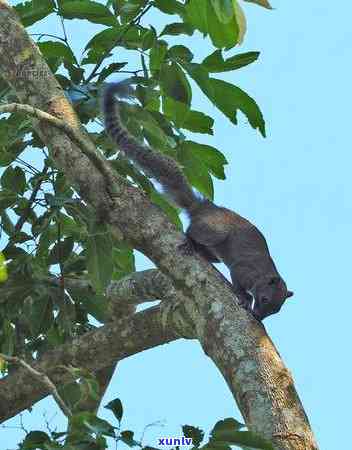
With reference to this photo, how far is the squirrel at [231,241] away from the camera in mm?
6680

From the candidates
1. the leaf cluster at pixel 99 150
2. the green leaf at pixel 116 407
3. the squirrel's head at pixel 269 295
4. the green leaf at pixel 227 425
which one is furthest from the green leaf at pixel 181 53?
the green leaf at pixel 227 425

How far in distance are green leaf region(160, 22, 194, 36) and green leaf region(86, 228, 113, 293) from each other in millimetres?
1117

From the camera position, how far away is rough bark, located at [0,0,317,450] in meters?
3.92

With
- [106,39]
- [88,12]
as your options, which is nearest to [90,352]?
[106,39]

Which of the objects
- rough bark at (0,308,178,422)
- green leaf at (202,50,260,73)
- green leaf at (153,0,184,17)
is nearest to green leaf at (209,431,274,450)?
rough bark at (0,308,178,422)

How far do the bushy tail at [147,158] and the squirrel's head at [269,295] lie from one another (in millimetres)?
704

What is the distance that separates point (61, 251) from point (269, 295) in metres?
1.98

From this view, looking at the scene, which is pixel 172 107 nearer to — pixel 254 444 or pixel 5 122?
pixel 5 122

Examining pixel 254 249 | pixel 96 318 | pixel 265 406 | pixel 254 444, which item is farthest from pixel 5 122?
pixel 254 444

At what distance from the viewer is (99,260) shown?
17.9ft

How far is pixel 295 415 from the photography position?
3.89 meters

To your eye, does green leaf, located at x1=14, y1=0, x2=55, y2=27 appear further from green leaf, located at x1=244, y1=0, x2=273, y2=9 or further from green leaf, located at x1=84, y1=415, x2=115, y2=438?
green leaf, located at x1=84, y1=415, x2=115, y2=438

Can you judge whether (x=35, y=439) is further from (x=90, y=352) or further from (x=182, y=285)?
(x=90, y=352)

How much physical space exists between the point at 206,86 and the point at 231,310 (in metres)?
1.42
